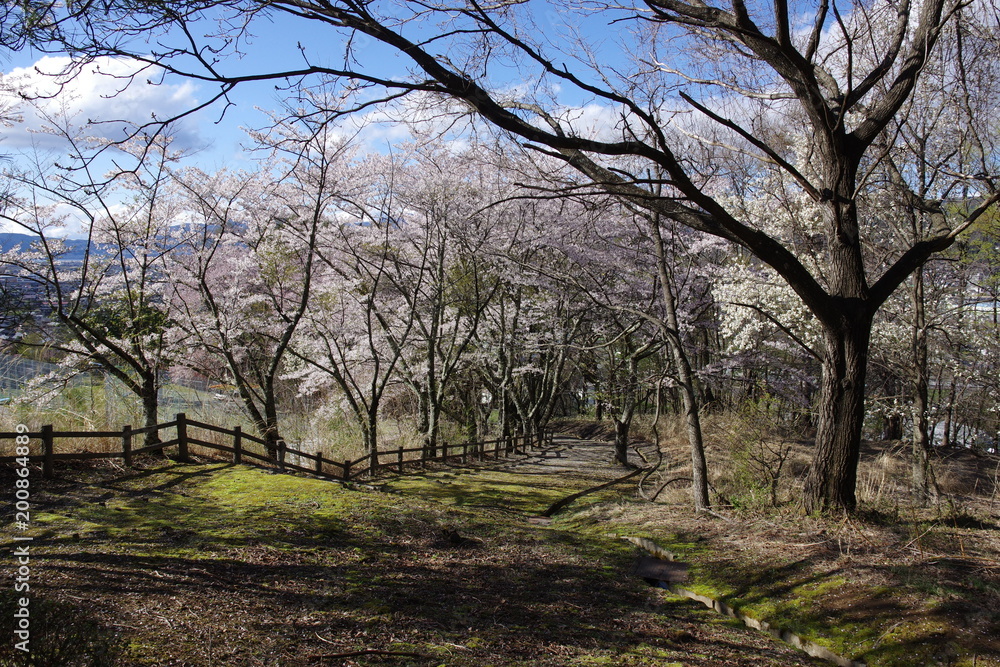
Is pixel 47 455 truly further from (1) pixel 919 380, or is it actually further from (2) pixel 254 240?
(1) pixel 919 380

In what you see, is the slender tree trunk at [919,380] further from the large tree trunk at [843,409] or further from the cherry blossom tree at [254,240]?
the cherry blossom tree at [254,240]

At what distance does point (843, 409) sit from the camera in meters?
5.57

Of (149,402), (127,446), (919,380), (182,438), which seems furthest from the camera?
(149,402)

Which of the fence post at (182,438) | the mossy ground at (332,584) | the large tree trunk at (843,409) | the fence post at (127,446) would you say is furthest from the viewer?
the fence post at (182,438)

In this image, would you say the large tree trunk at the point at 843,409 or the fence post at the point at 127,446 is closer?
the large tree trunk at the point at 843,409

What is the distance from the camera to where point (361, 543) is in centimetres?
645

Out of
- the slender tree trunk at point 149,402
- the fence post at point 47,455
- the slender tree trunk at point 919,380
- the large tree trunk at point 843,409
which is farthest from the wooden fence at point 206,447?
the slender tree trunk at point 919,380

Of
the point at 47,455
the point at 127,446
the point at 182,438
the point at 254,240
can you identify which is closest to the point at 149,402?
the point at 182,438

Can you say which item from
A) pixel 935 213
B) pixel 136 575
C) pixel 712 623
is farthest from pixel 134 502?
pixel 935 213

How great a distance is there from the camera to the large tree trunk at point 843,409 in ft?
18.2

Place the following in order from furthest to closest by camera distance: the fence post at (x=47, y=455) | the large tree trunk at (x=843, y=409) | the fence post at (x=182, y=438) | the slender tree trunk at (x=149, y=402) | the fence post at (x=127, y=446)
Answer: the slender tree trunk at (x=149, y=402)
the fence post at (x=182, y=438)
the fence post at (x=127, y=446)
the fence post at (x=47, y=455)
the large tree trunk at (x=843, y=409)

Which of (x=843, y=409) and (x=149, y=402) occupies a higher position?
(x=843, y=409)

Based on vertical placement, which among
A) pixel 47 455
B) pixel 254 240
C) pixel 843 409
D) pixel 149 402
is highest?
pixel 254 240

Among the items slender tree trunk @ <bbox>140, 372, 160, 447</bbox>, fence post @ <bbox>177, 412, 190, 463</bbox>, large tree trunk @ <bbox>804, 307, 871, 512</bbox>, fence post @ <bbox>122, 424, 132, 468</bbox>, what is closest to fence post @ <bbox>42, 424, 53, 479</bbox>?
fence post @ <bbox>122, 424, 132, 468</bbox>
